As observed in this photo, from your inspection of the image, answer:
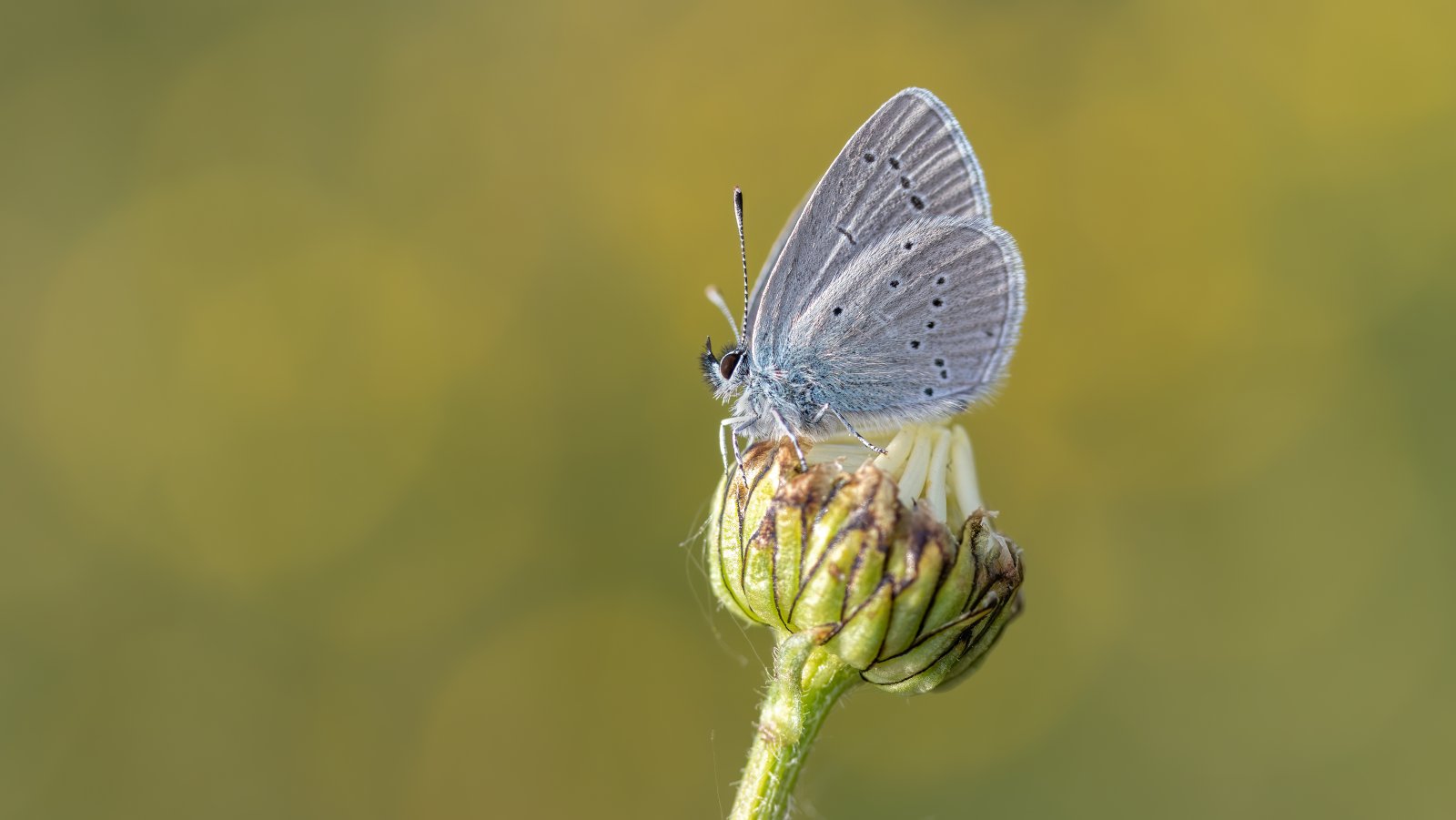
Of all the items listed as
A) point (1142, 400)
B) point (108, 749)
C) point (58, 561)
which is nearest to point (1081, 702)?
point (1142, 400)

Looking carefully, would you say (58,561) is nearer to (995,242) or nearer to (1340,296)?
(995,242)

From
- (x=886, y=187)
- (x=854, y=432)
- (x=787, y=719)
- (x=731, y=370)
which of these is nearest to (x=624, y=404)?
(x=731, y=370)

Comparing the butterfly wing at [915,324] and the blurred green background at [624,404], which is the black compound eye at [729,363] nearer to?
the butterfly wing at [915,324]

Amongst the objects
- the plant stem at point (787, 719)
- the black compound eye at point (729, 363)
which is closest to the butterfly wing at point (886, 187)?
the black compound eye at point (729, 363)

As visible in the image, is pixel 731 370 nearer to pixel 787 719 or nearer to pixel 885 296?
pixel 885 296

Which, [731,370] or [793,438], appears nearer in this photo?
[793,438]

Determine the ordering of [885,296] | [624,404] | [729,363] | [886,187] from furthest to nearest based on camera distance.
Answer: [624,404] < [729,363] < [885,296] < [886,187]

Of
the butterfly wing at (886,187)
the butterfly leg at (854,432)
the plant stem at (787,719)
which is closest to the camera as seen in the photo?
the plant stem at (787,719)
